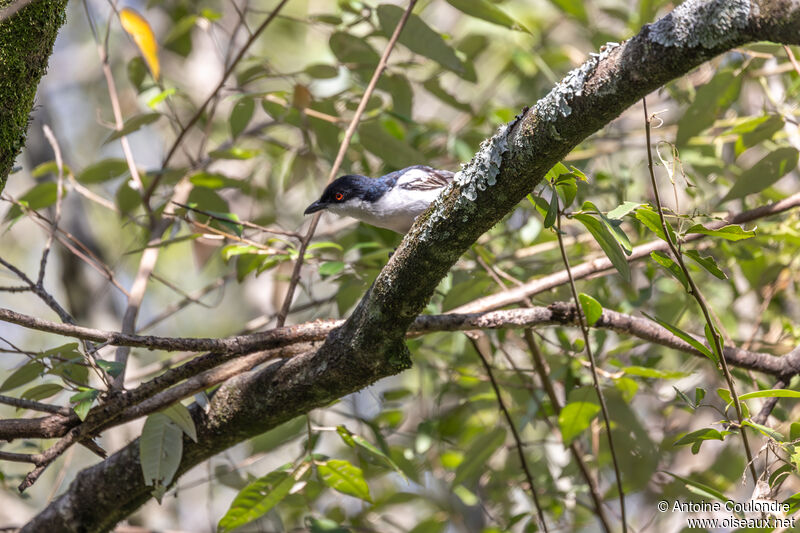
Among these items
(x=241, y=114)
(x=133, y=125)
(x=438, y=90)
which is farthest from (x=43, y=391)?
(x=438, y=90)

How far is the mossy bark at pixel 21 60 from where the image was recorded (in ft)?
5.90

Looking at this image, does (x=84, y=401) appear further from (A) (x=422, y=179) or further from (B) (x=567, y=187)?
(A) (x=422, y=179)

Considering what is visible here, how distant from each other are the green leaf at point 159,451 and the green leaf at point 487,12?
204 centimetres

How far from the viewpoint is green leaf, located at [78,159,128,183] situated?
373 centimetres

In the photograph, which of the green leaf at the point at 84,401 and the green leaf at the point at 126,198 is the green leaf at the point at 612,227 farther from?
the green leaf at the point at 126,198

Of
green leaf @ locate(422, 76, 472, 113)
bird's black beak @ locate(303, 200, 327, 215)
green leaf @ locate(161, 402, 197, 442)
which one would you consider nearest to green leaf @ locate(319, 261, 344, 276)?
bird's black beak @ locate(303, 200, 327, 215)

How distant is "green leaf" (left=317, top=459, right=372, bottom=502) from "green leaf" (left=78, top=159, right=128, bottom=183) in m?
2.08

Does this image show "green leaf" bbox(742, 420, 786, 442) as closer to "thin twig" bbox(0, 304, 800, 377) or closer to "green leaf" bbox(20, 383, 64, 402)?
"thin twig" bbox(0, 304, 800, 377)

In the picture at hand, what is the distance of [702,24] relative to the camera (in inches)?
52.6

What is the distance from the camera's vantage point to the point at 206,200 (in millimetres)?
3719

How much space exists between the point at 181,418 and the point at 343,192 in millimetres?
1576

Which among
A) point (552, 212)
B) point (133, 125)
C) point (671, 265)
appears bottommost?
point (671, 265)

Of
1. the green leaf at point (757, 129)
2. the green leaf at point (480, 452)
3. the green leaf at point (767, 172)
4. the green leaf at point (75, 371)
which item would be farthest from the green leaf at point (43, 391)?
the green leaf at point (757, 129)

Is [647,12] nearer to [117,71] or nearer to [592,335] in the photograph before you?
[592,335]
